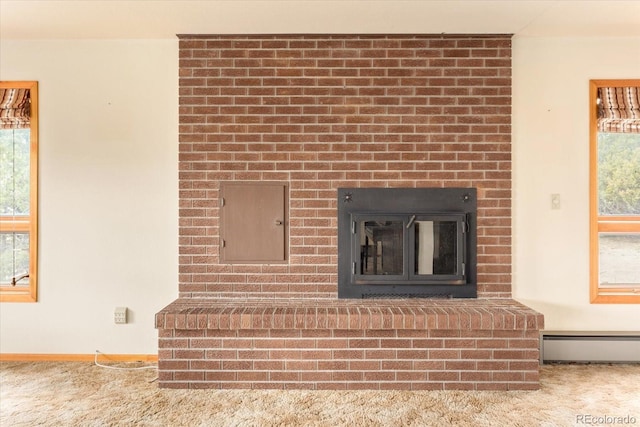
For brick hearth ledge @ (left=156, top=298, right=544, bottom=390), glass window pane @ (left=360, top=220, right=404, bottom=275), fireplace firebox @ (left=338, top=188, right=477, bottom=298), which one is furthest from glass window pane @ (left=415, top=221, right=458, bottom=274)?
brick hearth ledge @ (left=156, top=298, right=544, bottom=390)

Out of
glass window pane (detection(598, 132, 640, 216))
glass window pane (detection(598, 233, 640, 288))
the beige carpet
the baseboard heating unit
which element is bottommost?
the beige carpet

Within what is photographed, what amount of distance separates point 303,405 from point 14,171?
2.60m

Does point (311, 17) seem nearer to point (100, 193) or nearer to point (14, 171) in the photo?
point (100, 193)

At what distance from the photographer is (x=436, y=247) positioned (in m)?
2.80

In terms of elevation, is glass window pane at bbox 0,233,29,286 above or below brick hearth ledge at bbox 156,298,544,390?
above

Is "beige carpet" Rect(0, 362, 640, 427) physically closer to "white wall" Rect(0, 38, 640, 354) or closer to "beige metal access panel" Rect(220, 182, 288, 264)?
"white wall" Rect(0, 38, 640, 354)

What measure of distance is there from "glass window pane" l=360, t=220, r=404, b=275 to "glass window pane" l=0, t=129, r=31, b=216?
2.42 meters

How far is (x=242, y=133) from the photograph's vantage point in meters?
2.84

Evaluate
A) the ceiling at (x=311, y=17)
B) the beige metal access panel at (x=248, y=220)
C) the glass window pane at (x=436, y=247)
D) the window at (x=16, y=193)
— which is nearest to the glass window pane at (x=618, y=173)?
the ceiling at (x=311, y=17)

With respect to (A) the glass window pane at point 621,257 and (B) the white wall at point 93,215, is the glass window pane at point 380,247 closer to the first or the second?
(B) the white wall at point 93,215

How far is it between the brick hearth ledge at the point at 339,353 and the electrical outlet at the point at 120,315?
0.60 m

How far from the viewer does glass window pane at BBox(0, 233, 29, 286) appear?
118 inches

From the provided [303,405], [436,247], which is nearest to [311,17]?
[436,247]

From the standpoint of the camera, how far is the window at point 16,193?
9.58 feet
